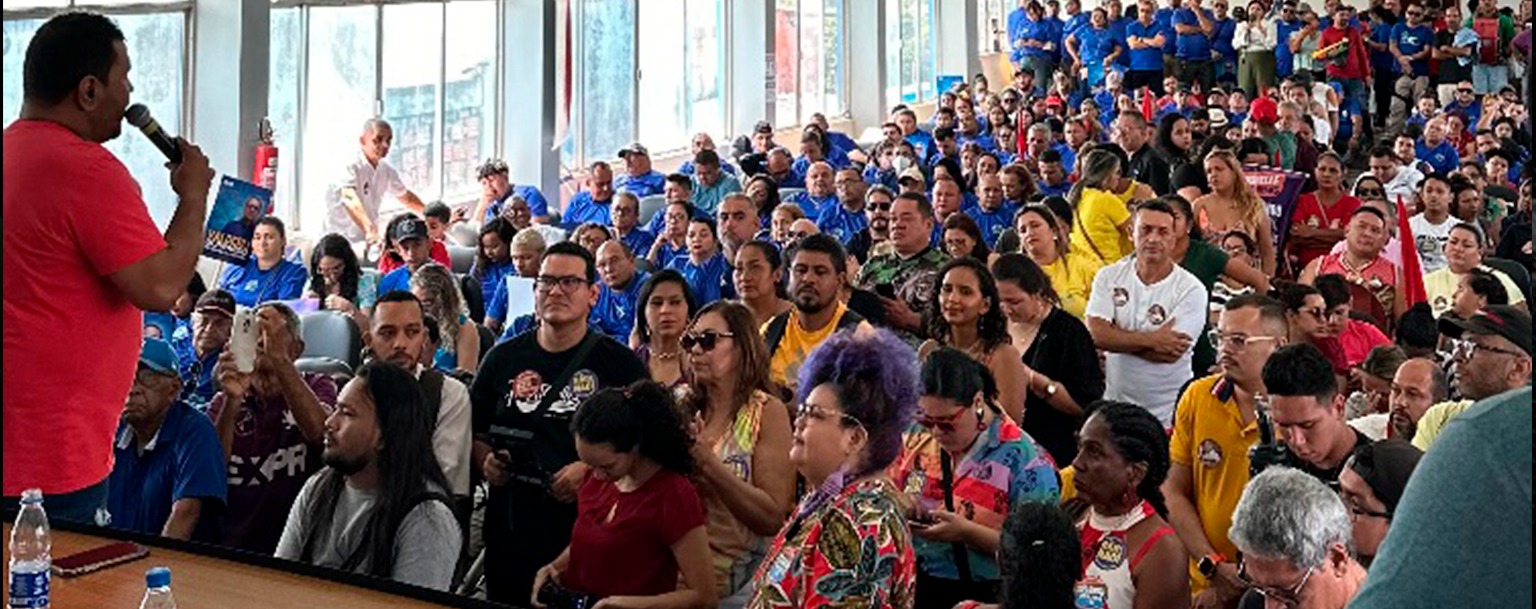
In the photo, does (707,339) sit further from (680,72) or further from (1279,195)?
(680,72)

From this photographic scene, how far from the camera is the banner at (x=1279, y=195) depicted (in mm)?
9078

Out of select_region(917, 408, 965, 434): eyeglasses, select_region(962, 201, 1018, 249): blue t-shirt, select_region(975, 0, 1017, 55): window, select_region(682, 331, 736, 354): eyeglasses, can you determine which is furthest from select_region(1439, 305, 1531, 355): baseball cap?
select_region(975, 0, 1017, 55): window

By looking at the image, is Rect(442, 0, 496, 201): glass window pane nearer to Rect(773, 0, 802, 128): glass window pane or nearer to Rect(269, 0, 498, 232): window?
Rect(269, 0, 498, 232): window

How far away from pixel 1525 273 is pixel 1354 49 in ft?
40.8

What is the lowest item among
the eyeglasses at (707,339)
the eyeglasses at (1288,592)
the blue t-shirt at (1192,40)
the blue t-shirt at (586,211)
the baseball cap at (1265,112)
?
the eyeglasses at (1288,592)

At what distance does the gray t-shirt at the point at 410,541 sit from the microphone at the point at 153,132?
1.38 meters

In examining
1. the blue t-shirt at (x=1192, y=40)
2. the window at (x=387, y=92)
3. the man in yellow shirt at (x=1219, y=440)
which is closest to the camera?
the man in yellow shirt at (x=1219, y=440)

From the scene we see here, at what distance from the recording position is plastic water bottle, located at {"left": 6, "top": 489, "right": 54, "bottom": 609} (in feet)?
9.17

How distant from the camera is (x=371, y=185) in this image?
11094 mm

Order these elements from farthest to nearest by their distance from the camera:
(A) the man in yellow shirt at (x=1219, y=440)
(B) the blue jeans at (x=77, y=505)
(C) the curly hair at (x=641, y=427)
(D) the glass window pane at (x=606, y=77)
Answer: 1. (D) the glass window pane at (x=606, y=77)
2. (A) the man in yellow shirt at (x=1219, y=440)
3. (C) the curly hair at (x=641, y=427)
4. (B) the blue jeans at (x=77, y=505)

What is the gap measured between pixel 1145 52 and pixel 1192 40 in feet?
1.87

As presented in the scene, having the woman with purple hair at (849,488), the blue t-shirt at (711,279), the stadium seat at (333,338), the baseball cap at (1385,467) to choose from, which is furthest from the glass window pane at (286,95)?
the baseball cap at (1385,467)

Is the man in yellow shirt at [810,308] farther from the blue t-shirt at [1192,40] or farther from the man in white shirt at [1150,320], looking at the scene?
the blue t-shirt at [1192,40]

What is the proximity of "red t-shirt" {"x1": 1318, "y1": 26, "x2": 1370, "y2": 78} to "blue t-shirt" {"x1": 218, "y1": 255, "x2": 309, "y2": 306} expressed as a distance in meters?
14.1
